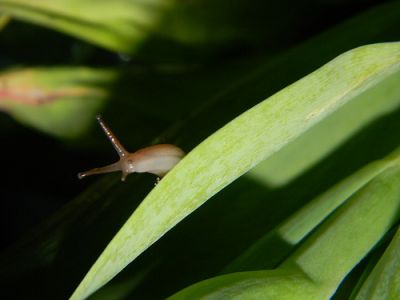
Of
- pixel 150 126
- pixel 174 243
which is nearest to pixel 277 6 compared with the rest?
pixel 150 126

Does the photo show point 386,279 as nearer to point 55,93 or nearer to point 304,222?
point 304,222

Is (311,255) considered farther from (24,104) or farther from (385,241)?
(24,104)

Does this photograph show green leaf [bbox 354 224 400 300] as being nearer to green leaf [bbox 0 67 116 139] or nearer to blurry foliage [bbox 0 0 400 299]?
blurry foliage [bbox 0 0 400 299]

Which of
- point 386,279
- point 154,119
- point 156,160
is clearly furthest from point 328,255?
point 154,119

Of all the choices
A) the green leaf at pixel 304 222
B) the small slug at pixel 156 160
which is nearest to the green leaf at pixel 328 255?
the green leaf at pixel 304 222

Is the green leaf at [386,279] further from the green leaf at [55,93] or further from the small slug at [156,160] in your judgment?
the green leaf at [55,93]

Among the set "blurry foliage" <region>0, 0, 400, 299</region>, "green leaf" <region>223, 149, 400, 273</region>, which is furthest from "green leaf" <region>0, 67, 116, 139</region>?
"green leaf" <region>223, 149, 400, 273</region>
